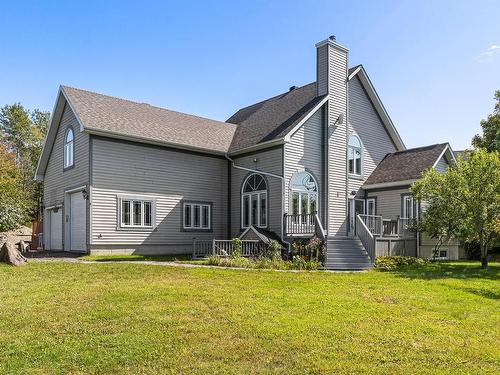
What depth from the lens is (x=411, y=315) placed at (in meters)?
7.65

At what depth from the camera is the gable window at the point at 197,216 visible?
67.1ft

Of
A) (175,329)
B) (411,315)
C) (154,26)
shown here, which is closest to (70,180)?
(154,26)

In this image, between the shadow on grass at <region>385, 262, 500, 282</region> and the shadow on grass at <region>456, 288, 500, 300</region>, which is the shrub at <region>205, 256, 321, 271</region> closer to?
the shadow on grass at <region>385, 262, 500, 282</region>

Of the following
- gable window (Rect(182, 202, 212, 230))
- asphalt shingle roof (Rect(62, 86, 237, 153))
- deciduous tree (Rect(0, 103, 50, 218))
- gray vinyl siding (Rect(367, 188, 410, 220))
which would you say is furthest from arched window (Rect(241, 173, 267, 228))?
deciduous tree (Rect(0, 103, 50, 218))

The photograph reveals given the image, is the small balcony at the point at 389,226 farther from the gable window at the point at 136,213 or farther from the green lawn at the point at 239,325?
the gable window at the point at 136,213

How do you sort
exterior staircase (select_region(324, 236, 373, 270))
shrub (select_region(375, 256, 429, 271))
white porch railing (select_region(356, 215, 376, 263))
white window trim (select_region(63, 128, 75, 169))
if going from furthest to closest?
white window trim (select_region(63, 128, 75, 169)) → white porch railing (select_region(356, 215, 376, 263)) → shrub (select_region(375, 256, 429, 271)) → exterior staircase (select_region(324, 236, 373, 270))

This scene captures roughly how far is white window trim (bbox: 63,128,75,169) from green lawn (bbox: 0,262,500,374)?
9.62m

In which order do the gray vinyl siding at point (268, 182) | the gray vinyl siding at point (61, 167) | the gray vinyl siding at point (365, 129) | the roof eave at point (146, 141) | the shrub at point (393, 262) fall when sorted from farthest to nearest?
the gray vinyl siding at point (365, 129)
the gray vinyl siding at point (268, 182)
the gray vinyl siding at point (61, 167)
the roof eave at point (146, 141)
the shrub at point (393, 262)

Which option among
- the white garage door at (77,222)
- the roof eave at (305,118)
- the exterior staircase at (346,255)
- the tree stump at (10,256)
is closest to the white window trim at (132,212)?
the white garage door at (77,222)

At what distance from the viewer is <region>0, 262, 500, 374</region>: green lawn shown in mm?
5211

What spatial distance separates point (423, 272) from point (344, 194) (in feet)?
24.9

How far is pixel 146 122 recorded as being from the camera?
2033 cm

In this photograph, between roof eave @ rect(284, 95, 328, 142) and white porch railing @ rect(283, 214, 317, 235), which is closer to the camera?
white porch railing @ rect(283, 214, 317, 235)

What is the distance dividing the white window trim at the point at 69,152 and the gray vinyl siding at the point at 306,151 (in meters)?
9.91
